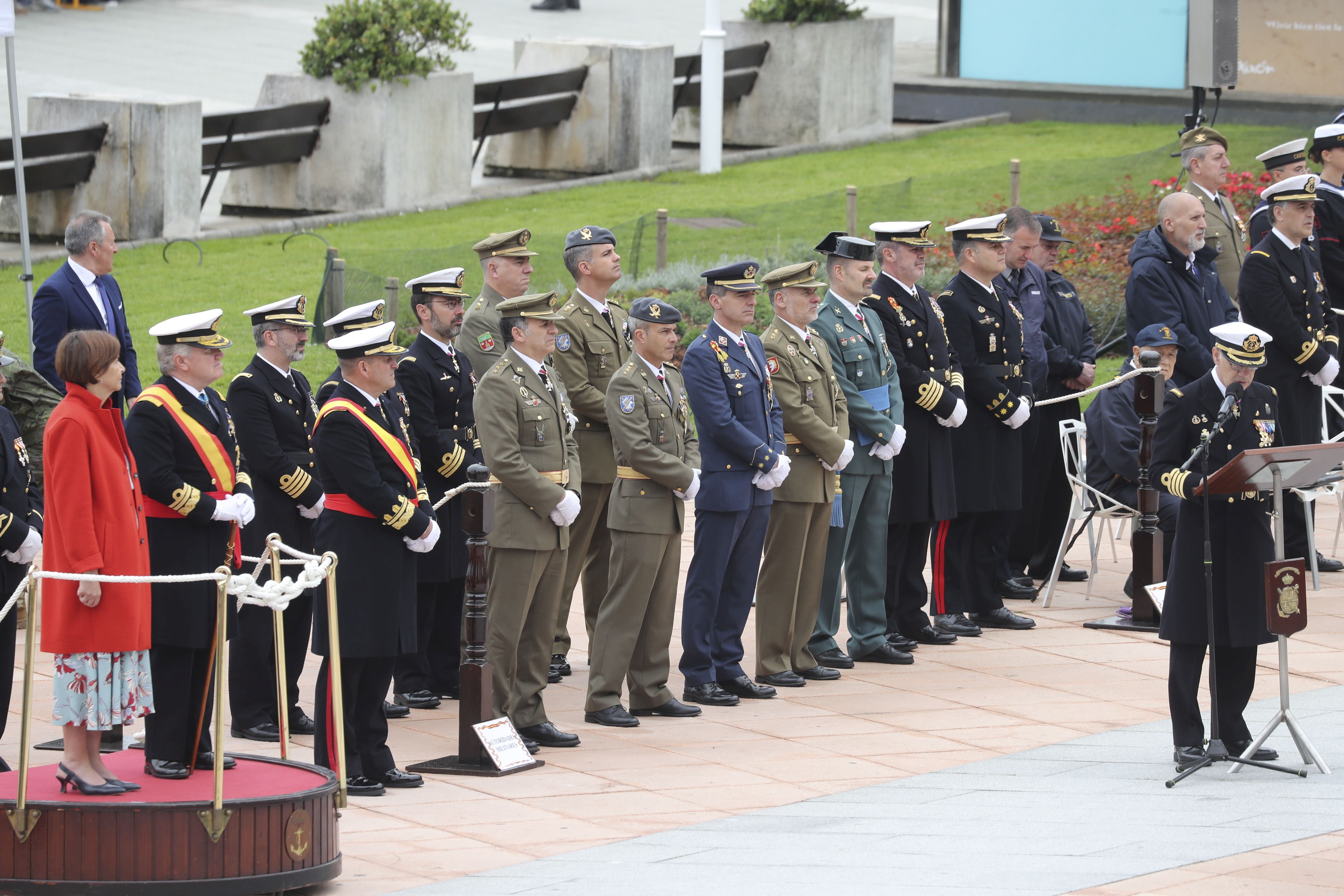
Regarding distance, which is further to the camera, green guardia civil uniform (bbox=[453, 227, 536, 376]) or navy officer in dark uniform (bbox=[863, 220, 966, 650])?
navy officer in dark uniform (bbox=[863, 220, 966, 650])

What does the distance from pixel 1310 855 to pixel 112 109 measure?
15.2 meters

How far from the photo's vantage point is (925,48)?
3266 centimetres

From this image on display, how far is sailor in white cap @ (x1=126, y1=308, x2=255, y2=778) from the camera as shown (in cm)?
686

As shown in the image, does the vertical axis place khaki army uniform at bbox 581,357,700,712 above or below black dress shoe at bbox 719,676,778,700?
above

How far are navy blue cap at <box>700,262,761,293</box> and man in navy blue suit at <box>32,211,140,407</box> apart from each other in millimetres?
2877

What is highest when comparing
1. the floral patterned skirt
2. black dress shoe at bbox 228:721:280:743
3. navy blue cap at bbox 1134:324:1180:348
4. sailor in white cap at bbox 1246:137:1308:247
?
sailor in white cap at bbox 1246:137:1308:247

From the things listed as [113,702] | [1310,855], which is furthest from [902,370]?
[113,702]

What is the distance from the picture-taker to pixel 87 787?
240 inches

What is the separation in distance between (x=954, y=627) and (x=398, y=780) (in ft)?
12.8

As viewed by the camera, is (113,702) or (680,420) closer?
(113,702)

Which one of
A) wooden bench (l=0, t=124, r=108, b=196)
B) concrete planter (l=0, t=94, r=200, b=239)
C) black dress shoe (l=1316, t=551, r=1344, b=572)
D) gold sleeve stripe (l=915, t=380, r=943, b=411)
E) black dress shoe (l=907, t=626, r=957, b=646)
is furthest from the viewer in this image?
concrete planter (l=0, t=94, r=200, b=239)

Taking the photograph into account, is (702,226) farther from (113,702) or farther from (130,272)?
(113,702)

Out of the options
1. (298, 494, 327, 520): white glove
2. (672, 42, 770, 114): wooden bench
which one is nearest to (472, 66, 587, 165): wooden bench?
(672, 42, 770, 114): wooden bench

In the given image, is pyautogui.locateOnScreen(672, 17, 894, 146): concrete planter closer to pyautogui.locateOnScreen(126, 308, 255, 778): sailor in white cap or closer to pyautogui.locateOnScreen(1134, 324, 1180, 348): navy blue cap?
pyautogui.locateOnScreen(1134, 324, 1180, 348): navy blue cap
